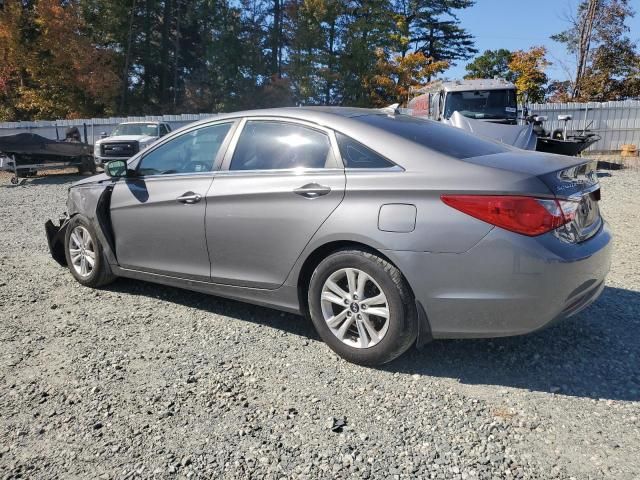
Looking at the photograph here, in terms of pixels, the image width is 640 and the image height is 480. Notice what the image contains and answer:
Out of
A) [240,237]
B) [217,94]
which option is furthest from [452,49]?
[240,237]

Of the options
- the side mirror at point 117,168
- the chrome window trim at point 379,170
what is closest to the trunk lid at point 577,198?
the chrome window trim at point 379,170

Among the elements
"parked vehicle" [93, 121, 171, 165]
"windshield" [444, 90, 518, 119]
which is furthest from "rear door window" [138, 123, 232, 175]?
"parked vehicle" [93, 121, 171, 165]

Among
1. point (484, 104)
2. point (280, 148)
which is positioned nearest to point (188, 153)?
point (280, 148)

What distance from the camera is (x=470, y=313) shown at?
9.00 feet

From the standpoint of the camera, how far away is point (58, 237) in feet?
16.6

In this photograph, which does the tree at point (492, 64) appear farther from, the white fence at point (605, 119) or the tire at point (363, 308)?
the tire at point (363, 308)

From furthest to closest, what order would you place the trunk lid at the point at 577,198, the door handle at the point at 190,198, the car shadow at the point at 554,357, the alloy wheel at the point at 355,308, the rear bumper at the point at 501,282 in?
the door handle at the point at 190,198, the alloy wheel at the point at 355,308, the car shadow at the point at 554,357, the trunk lid at the point at 577,198, the rear bumper at the point at 501,282

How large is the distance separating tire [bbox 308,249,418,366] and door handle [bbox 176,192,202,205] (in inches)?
45.1

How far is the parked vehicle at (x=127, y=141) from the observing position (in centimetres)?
1583

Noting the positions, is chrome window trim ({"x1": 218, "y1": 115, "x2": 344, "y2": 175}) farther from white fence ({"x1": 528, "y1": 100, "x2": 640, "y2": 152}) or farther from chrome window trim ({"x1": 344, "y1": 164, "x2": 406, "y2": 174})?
white fence ({"x1": 528, "y1": 100, "x2": 640, "y2": 152})

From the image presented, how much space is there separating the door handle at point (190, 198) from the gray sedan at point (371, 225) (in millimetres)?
12

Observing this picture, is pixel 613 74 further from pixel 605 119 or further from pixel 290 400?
pixel 290 400

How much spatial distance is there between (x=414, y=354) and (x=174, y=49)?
41.0 metres

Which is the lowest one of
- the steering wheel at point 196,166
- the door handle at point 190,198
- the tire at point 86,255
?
the tire at point 86,255
